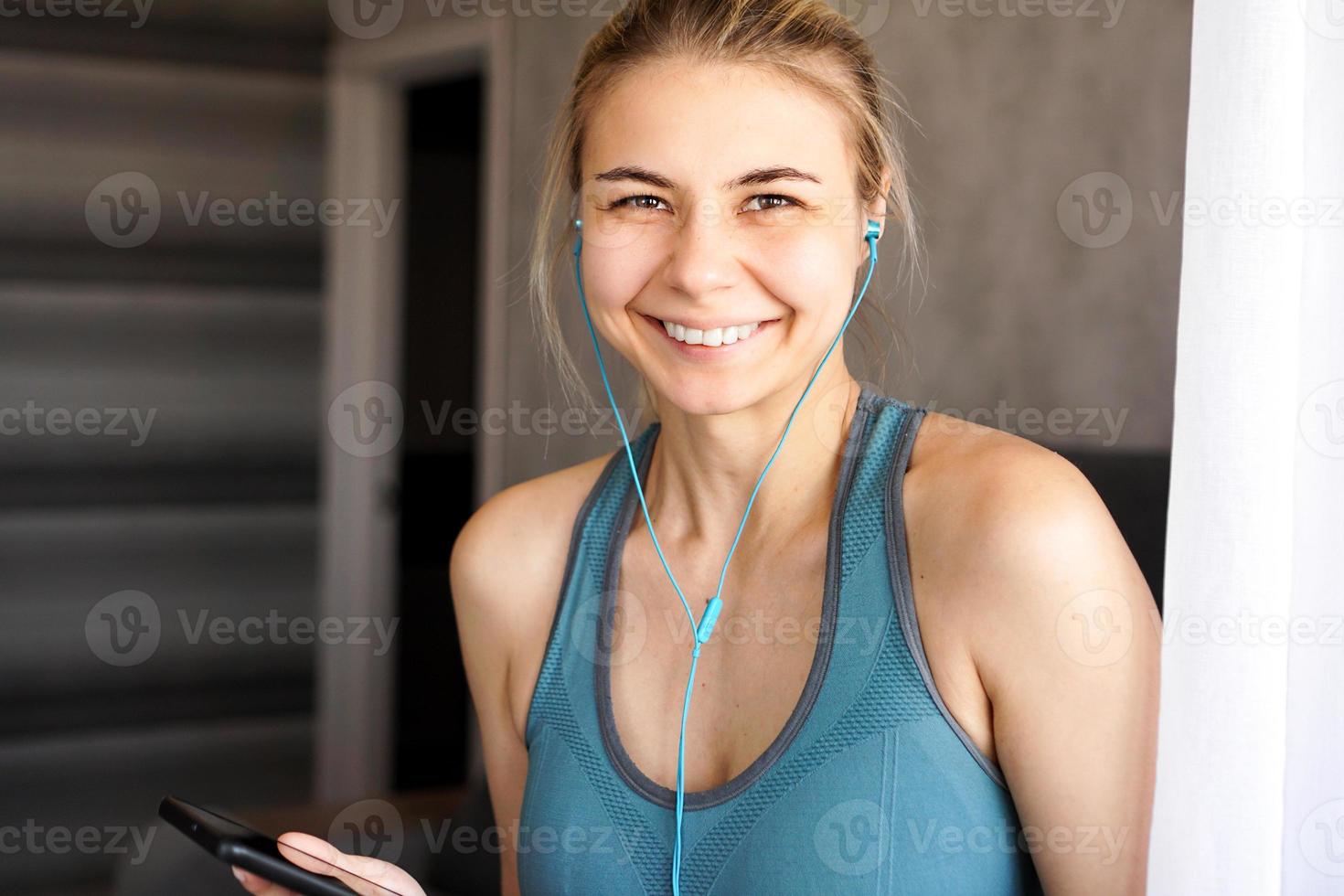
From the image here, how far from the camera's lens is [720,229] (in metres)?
1.12

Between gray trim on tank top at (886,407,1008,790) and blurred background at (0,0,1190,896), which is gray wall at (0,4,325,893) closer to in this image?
blurred background at (0,0,1190,896)

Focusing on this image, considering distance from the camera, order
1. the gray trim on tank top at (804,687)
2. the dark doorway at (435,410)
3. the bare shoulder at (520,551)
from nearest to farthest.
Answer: the gray trim on tank top at (804,687), the bare shoulder at (520,551), the dark doorway at (435,410)

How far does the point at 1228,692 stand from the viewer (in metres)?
0.76

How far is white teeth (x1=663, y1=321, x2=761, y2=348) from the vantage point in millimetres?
1162

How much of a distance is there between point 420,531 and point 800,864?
3196mm

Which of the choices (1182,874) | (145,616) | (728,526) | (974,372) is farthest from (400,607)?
(1182,874)

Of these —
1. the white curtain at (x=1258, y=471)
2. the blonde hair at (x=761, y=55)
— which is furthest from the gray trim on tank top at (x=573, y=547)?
the white curtain at (x=1258, y=471)

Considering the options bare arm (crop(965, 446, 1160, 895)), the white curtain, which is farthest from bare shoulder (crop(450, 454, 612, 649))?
the white curtain

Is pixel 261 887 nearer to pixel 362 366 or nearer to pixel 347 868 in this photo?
pixel 347 868

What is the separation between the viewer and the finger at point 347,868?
0.97 metres

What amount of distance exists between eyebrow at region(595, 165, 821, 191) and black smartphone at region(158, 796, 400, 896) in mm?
629

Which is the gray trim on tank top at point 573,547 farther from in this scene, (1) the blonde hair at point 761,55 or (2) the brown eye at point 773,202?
(2) the brown eye at point 773,202

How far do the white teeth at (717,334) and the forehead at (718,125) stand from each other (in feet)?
0.44

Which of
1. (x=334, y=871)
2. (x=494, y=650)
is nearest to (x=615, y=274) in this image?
(x=494, y=650)
